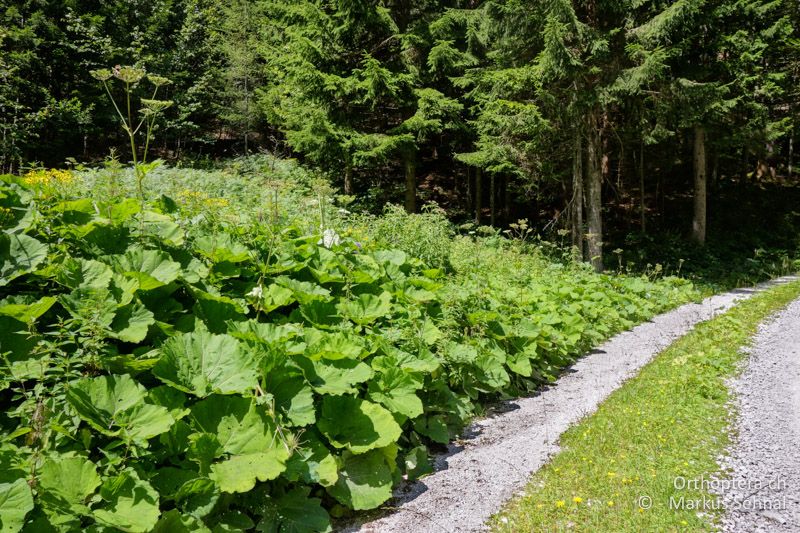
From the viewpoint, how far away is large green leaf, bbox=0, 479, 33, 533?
5.61 feet

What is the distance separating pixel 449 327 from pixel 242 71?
71.7 ft

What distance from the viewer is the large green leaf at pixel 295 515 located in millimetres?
2455

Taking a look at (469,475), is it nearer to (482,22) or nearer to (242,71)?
(482,22)

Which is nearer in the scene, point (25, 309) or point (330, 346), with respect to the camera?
point (25, 309)

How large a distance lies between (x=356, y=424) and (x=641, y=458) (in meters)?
2.04

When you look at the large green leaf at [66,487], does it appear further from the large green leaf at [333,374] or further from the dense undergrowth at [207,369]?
the large green leaf at [333,374]

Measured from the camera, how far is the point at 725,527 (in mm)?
2662

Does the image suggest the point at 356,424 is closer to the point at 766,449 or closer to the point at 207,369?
the point at 207,369

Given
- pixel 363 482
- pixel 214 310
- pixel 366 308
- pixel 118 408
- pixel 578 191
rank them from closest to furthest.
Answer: pixel 118 408 → pixel 363 482 → pixel 214 310 → pixel 366 308 → pixel 578 191

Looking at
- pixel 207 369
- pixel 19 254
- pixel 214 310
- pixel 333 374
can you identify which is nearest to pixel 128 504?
pixel 207 369

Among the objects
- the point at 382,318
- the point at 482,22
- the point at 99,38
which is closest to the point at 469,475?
the point at 382,318

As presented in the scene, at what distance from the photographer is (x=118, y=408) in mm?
2217

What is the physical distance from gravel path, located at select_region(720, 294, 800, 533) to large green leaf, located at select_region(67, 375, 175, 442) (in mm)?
3032

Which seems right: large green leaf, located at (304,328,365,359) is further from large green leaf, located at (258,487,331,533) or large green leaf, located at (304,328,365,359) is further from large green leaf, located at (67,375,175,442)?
large green leaf, located at (67,375,175,442)
